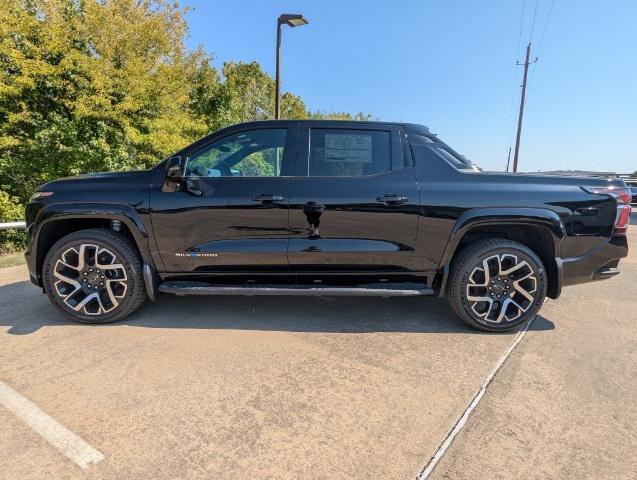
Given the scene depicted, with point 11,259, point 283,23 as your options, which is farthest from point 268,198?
point 283,23

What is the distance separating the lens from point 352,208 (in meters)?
3.11

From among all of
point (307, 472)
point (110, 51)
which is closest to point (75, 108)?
point (110, 51)

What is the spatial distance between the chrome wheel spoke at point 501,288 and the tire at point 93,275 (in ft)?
9.41

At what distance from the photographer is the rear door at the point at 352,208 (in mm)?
3121

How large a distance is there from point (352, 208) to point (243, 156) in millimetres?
1108

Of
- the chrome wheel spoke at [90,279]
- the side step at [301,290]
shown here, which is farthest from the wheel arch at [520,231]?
the chrome wheel spoke at [90,279]

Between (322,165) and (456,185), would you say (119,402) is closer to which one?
(322,165)

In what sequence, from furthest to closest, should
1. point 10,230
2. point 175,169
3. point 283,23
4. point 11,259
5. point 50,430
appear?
point 283,23, point 10,230, point 11,259, point 175,169, point 50,430

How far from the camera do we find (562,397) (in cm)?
236

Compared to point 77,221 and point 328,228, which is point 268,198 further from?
point 77,221

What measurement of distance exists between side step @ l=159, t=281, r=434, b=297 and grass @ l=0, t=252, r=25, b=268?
3856mm

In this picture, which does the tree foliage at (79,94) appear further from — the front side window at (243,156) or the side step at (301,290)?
the side step at (301,290)

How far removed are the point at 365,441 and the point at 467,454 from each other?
50cm

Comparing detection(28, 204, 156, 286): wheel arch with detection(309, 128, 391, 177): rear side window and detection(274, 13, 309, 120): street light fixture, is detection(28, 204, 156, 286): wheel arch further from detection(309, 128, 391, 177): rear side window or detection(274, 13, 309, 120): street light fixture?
detection(274, 13, 309, 120): street light fixture
